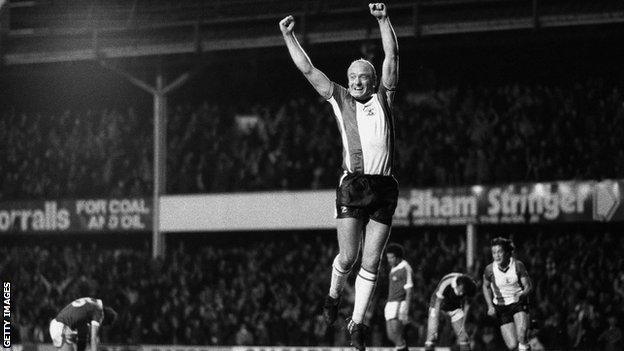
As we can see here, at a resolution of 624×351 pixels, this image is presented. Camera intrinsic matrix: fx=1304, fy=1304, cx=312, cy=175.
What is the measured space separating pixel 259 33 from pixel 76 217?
6.74 metres

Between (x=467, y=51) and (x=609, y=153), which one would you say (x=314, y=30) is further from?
(x=609, y=153)

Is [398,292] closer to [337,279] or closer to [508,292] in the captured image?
[508,292]

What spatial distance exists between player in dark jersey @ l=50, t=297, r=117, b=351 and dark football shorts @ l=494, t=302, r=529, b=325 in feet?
18.9

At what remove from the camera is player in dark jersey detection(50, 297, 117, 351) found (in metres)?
19.4

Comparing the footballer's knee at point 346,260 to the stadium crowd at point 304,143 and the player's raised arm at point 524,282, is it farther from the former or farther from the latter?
the stadium crowd at point 304,143

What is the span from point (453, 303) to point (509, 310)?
125cm

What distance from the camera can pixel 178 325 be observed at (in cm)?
2786

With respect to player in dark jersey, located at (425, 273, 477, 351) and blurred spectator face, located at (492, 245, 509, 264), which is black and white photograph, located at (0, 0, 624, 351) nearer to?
player in dark jersey, located at (425, 273, 477, 351)

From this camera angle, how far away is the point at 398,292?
1881 centimetres

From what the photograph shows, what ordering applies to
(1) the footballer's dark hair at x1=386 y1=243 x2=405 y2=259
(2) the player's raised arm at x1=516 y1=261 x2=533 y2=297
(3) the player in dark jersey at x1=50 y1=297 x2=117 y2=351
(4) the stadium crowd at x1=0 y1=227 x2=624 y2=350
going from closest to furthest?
(2) the player's raised arm at x1=516 y1=261 x2=533 y2=297, (1) the footballer's dark hair at x1=386 y1=243 x2=405 y2=259, (3) the player in dark jersey at x1=50 y1=297 x2=117 y2=351, (4) the stadium crowd at x1=0 y1=227 x2=624 y2=350

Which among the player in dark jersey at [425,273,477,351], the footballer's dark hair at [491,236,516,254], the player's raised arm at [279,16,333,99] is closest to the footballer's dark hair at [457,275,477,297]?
the player in dark jersey at [425,273,477,351]

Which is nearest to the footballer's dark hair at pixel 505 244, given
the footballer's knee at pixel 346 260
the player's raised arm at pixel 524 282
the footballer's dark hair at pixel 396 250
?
the player's raised arm at pixel 524 282

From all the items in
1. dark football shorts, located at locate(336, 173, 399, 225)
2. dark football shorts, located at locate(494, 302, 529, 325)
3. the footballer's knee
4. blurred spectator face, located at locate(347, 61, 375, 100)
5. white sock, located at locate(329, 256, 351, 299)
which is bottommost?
dark football shorts, located at locate(494, 302, 529, 325)

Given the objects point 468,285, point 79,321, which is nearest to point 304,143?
point 79,321
